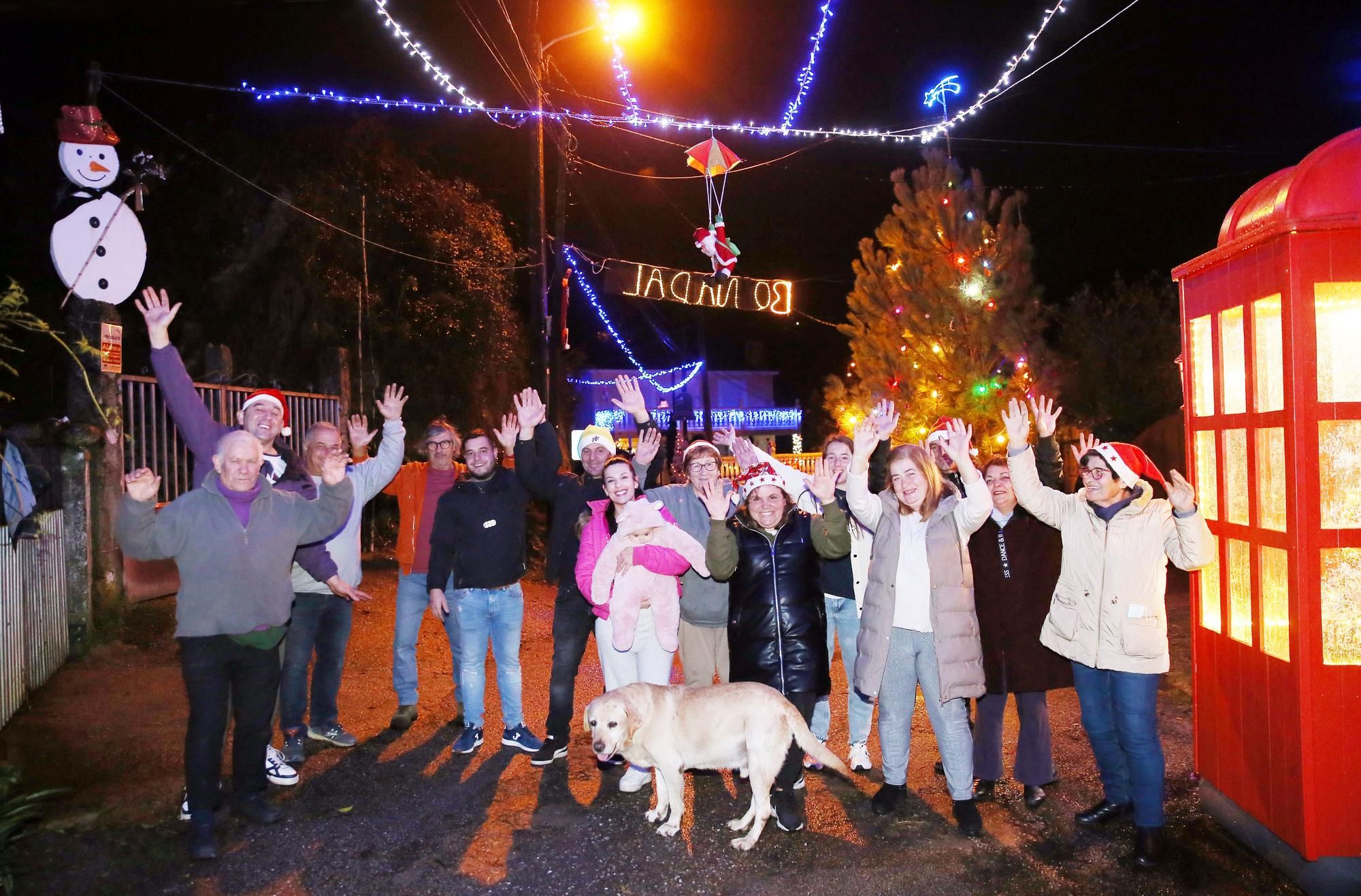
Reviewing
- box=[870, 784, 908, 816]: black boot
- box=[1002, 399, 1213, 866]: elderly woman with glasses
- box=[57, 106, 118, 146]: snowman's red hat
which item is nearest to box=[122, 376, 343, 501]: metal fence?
box=[57, 106, 118, 146]: snowman's red hat

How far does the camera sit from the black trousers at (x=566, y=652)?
5387mm

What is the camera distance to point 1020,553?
4.86m

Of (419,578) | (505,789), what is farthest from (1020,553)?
(419,578)

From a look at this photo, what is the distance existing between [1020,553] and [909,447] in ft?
2.99

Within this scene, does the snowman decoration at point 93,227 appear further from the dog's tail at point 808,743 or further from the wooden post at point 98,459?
the dog's tail at point 808,743

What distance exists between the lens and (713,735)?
4285mm

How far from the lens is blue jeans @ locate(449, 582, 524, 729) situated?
222 inches

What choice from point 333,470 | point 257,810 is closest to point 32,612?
point 257,810

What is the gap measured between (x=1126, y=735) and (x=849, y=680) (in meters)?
1.84

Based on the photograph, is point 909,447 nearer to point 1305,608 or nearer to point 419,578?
point 1305,608

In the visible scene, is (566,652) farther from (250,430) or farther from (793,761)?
(250,430)

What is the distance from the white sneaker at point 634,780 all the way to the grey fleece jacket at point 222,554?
2.02 meters

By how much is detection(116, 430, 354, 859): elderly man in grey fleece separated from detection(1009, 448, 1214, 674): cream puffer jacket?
3.76 metres

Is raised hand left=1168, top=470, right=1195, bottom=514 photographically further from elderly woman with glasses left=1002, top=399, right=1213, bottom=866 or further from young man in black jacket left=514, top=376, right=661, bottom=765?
young man in black jacket left=514, top=376, right=661, bottom=765
